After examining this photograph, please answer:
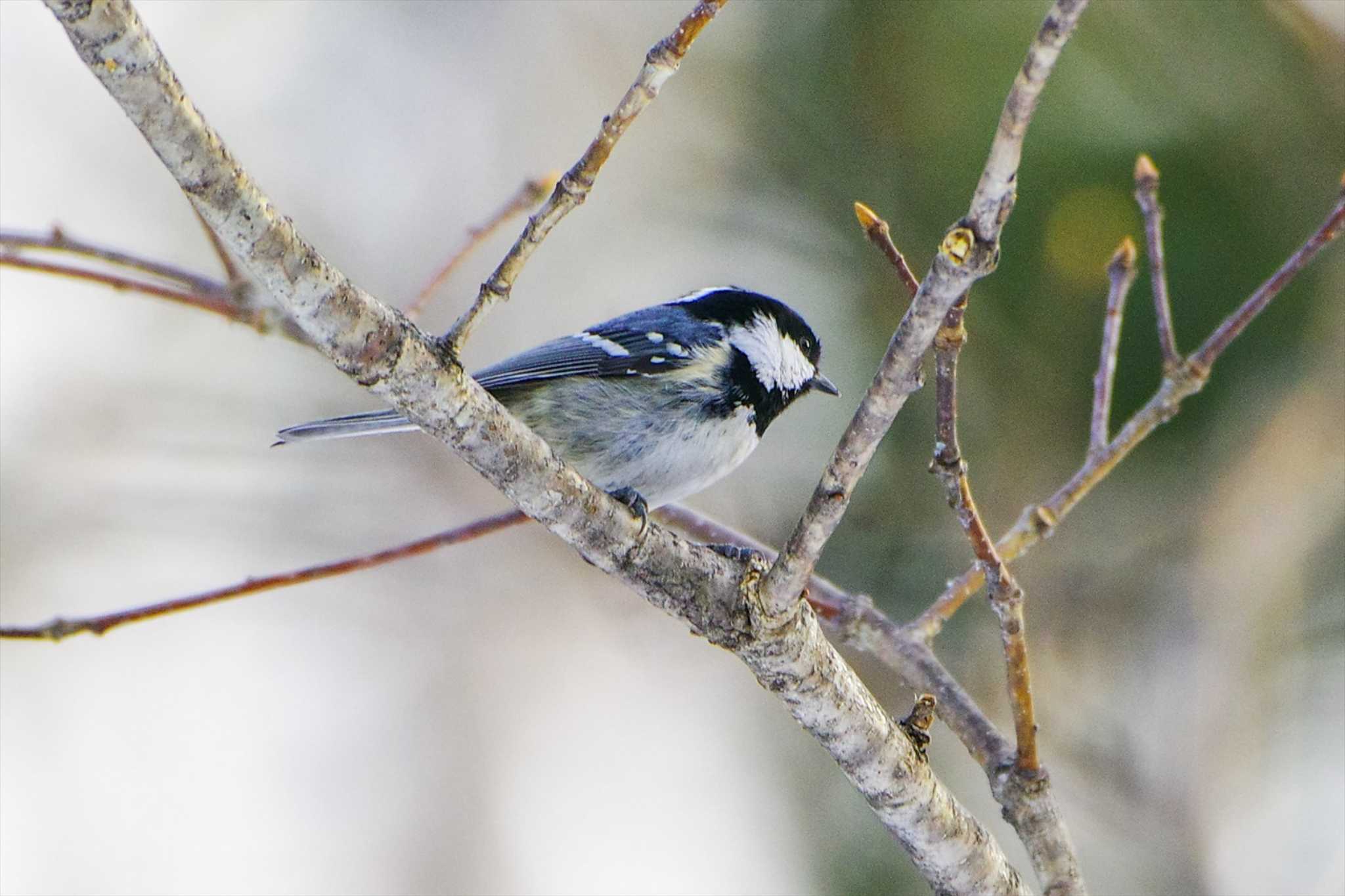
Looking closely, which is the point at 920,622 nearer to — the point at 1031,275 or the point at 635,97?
the point at 635,97

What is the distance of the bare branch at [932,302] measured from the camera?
1178mm

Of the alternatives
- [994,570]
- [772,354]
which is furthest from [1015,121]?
[772,354]

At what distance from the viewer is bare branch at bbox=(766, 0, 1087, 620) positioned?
3.86 ft

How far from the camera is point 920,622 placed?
225cm

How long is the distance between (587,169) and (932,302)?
0.52 m

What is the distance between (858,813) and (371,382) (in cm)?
329

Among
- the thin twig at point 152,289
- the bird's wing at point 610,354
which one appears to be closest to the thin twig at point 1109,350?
the bird's wing at point 610,354

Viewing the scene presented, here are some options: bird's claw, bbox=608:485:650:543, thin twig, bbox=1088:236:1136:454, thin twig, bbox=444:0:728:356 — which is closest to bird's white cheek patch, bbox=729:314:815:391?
bird's claw, bbox=608:485:650:543

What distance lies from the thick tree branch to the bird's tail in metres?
0.79

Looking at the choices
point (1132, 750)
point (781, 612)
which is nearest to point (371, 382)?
point (781, 612)

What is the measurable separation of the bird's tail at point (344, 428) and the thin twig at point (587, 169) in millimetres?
961

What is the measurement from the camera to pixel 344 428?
2551 millimetres

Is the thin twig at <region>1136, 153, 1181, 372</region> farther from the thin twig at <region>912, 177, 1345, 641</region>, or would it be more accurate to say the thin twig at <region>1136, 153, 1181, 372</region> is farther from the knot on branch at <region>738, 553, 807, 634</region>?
the knot on branch at <region>738, 553, 807, 634</region>

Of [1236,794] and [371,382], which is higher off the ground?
[1236,794]
